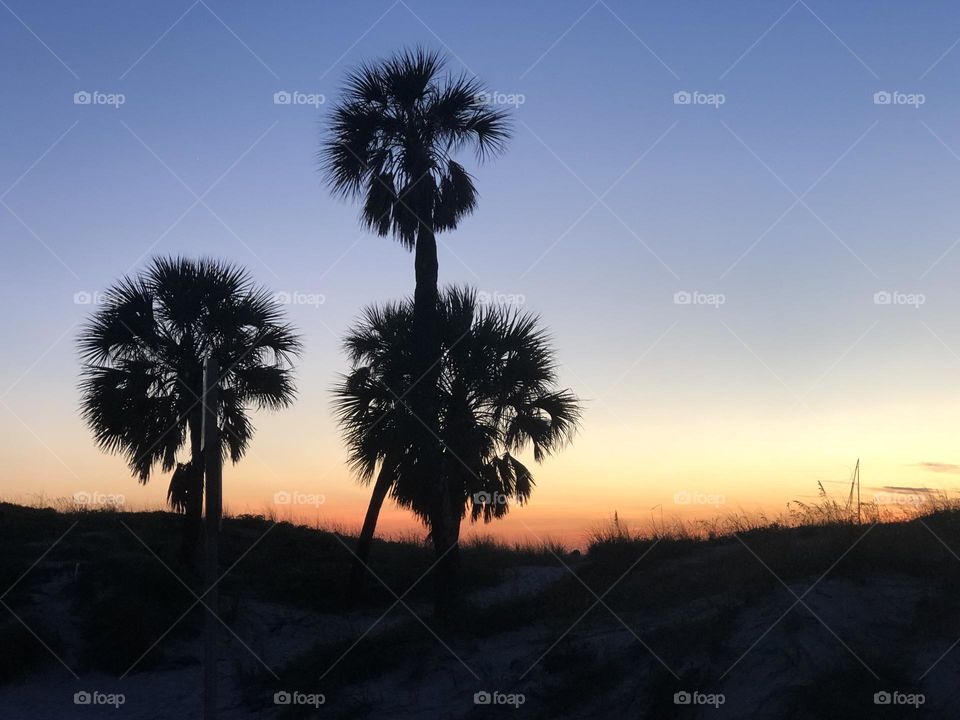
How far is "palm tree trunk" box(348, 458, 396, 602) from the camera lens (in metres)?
22.1

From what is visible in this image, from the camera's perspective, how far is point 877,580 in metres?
13.7

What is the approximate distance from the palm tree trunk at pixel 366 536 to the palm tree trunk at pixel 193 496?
12.2 feet

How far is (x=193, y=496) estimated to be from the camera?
870 inches

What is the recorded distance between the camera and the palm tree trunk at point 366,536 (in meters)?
22.1

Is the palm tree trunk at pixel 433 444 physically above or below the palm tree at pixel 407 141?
below

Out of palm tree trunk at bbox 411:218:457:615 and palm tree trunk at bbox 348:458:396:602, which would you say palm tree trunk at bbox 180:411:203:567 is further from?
palm tree trunk at bbox 411:218:457:615

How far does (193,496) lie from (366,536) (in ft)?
13.3

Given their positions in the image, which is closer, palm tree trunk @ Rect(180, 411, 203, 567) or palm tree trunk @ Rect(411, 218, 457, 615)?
palm tree trunk @ Rect(411, 218, 457, 615)

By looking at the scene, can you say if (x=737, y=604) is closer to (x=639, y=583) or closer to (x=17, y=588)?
(x=639, y=583)

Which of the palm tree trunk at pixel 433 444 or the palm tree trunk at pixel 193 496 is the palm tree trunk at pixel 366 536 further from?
the palm tree trunk at pixel 193 496

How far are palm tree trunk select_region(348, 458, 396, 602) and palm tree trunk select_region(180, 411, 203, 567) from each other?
3.72 m

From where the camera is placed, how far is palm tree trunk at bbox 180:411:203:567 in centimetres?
2191

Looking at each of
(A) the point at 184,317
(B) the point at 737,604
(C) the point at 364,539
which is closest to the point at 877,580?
(B) the point at 737,604

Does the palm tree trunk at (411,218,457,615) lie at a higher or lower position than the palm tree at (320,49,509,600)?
lower
